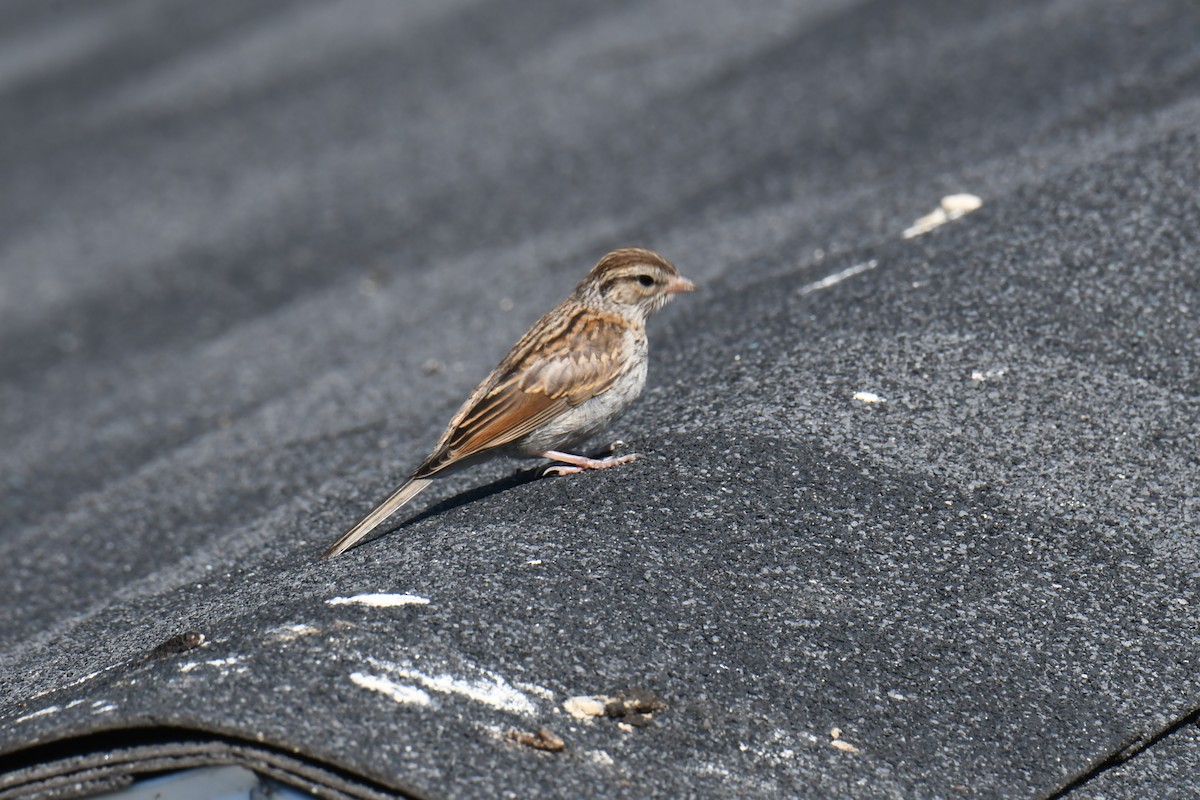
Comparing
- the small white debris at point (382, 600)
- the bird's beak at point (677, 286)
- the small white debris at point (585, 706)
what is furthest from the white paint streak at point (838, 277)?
the small white debris at point (585, 706)

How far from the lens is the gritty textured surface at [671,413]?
348 cm

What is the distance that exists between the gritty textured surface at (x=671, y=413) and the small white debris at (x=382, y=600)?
0.04m

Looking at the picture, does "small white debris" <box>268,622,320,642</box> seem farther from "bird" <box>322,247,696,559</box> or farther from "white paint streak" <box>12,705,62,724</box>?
"bird" <box>322,247,696,559</box>

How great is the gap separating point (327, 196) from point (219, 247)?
0.93 metres

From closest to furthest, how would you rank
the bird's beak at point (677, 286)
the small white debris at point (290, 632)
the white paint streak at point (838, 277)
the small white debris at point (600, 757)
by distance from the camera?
the small white debris at point (600, 757)
the small white debris at point (290, 632)
the bird's beak at point (677, 286)
the white paint streak at point (838, 277)

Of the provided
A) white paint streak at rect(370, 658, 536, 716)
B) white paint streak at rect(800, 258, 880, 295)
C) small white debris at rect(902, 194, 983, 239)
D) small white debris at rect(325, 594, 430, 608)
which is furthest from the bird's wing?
small white debris at rect(902, 194, 983, 239)

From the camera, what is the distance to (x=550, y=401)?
4879mm

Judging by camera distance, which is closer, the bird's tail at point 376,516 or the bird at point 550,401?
the bird's tail at point 376,516

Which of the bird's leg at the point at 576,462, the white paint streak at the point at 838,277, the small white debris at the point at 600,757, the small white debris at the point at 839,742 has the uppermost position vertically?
the white paint streak at the point at 838,277

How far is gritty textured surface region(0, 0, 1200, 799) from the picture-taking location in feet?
11.4

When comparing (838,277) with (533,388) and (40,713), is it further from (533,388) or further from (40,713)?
(40,713)

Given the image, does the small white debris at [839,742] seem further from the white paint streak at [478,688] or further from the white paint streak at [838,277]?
the white paint streak at [838,277]

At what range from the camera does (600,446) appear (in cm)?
531

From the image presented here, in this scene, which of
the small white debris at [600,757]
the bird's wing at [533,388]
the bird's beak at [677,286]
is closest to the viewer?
the small white debris at [600,757]
